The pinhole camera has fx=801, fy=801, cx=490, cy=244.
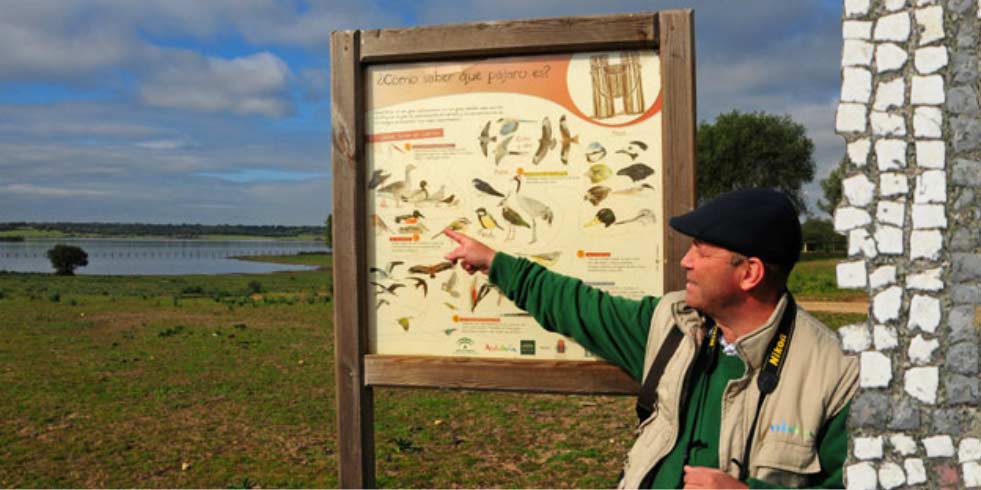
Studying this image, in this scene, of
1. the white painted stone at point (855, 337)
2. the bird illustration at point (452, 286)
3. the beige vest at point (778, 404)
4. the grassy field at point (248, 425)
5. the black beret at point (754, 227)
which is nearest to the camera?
the beige vest at point (778, 404)

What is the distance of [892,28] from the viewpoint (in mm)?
3643

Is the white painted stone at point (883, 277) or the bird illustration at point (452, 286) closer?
the white painted stone at point (883, 277)

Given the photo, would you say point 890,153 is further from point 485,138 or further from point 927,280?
point 485,138

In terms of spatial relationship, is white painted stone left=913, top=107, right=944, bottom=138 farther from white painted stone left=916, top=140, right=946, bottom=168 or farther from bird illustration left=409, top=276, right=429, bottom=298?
bird illustration left=409, top=276, right=429, bottom=298

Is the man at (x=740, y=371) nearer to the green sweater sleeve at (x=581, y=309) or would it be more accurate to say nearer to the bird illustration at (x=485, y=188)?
the green sweater sleeve at (x=581, y=309)

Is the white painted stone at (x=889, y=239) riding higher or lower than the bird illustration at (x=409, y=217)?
lower

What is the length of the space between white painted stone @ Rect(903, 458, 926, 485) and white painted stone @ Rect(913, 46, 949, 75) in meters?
1.74

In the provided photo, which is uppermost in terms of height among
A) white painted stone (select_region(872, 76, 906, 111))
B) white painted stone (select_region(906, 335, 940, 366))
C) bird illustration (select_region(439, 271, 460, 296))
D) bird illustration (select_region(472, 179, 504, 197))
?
white painted stone (select_region(872, 76, 906, 111))

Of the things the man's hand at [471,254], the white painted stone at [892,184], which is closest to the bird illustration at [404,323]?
the man's hand at [471,254]

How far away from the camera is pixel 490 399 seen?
976 cm

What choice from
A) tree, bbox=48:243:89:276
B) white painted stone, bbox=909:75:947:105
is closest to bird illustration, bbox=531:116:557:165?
white painted stone, bbox=909:75:947:105

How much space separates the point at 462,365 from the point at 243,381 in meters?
8.06

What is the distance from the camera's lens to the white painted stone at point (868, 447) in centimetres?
350

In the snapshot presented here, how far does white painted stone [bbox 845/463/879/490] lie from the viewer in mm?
3438
